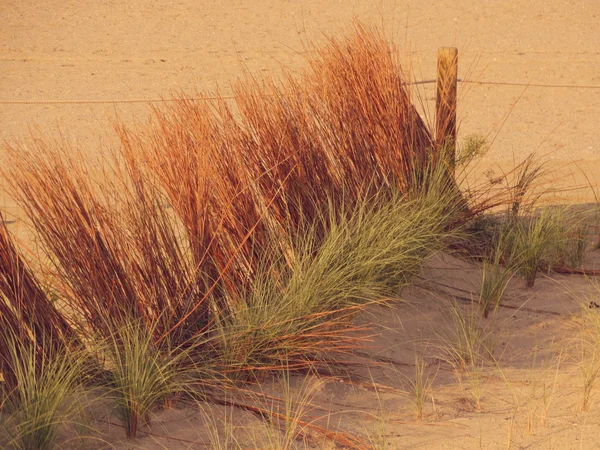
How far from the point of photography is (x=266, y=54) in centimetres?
977

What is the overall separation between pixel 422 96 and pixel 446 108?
12.9ft

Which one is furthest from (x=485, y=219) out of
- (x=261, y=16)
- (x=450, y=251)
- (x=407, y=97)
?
(x=261, y=16)

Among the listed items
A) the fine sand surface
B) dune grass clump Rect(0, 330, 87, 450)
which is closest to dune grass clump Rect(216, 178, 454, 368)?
the fine sand surface

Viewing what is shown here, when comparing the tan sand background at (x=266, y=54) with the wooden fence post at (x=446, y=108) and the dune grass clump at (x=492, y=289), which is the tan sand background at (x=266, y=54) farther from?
the dune grass clump at (x=492, y=289)

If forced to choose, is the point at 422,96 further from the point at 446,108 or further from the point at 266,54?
the point at 446,108

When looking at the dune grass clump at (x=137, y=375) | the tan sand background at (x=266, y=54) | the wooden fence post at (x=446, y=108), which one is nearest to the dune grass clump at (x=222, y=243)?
the dune grass clump at (x=137, y=375)

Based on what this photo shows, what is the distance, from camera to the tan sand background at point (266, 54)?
22.9ft

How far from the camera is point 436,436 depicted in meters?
2.18

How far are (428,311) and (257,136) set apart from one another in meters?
0.81

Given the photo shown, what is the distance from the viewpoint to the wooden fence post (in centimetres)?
365

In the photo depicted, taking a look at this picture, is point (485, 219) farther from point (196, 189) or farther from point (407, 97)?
point (196, 189)

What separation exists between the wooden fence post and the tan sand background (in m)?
1.48

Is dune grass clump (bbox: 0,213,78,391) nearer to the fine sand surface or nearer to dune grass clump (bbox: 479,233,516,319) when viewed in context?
the fine sand surface

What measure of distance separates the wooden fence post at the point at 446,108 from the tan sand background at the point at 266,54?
4.87 feet
